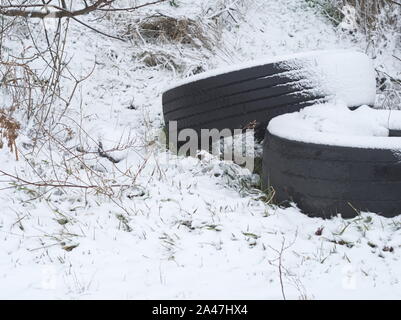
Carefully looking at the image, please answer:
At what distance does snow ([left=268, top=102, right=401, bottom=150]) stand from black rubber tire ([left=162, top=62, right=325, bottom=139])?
14 cm

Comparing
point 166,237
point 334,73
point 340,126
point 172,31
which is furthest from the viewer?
point 172,31

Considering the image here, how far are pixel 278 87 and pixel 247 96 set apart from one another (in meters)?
0.25

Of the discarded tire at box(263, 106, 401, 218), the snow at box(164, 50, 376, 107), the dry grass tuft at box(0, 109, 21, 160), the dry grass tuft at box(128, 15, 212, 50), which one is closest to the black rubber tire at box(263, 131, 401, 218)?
the discarded tire at box(263, 106, 401, 218)

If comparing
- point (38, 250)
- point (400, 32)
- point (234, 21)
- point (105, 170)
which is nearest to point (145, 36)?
point (234, 21)

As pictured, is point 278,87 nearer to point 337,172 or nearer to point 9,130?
point 337,172

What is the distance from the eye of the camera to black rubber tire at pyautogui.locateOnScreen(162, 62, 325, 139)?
140 inches

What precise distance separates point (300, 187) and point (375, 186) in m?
0.44

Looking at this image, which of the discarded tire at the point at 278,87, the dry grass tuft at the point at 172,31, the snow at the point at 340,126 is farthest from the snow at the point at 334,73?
the dry grass tuft at the point at 172,31

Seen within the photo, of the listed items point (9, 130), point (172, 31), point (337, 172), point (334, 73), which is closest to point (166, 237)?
point (337, 172)

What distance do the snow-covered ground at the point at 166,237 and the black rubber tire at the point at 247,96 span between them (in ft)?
1.16

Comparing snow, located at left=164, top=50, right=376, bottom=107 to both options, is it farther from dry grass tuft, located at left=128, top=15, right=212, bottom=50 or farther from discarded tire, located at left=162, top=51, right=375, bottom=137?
dry grass tuft, located at left=128, top=15, right=212, bottom=50

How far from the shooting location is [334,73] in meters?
3.55

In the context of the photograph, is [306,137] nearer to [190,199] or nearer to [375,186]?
[375,186]

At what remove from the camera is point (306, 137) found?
115 inches
